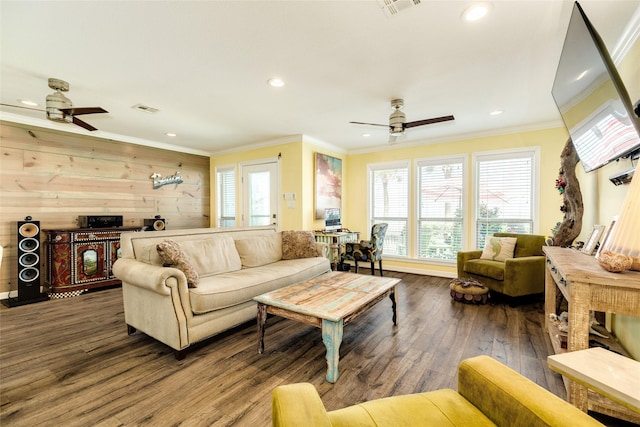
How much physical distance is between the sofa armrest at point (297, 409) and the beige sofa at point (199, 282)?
1635 mm

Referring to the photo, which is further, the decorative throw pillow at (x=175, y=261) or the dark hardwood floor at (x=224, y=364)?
the decorative throw pillow at (x=175, y=261)

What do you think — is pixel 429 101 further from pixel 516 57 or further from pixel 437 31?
pixel 437 31

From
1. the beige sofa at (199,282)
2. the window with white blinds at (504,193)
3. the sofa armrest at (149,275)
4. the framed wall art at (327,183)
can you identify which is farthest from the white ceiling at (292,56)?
the sofa armrest at (149,275)

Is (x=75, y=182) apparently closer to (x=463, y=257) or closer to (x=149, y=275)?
(x=149, y=275)

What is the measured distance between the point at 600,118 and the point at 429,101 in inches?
65.9

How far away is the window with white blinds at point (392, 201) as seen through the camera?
17.2 feet

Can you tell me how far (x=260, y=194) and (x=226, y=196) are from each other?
103 centimetres

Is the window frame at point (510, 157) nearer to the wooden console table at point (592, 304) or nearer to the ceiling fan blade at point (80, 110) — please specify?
the wooden console table at point (592, 304)

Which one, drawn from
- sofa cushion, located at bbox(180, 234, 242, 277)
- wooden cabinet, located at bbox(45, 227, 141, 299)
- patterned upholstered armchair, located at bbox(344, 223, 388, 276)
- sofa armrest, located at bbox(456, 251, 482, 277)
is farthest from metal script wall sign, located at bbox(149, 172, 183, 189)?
sofa armrest, located at bbox(456, 251, 482, 277)

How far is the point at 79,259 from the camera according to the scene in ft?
13.0

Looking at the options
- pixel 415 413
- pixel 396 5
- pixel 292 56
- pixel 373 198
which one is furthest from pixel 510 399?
pixel 373 198

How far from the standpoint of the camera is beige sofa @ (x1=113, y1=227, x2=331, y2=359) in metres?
2.18

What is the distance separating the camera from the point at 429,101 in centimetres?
323

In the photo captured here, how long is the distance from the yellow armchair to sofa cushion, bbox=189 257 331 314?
1.61 metres
